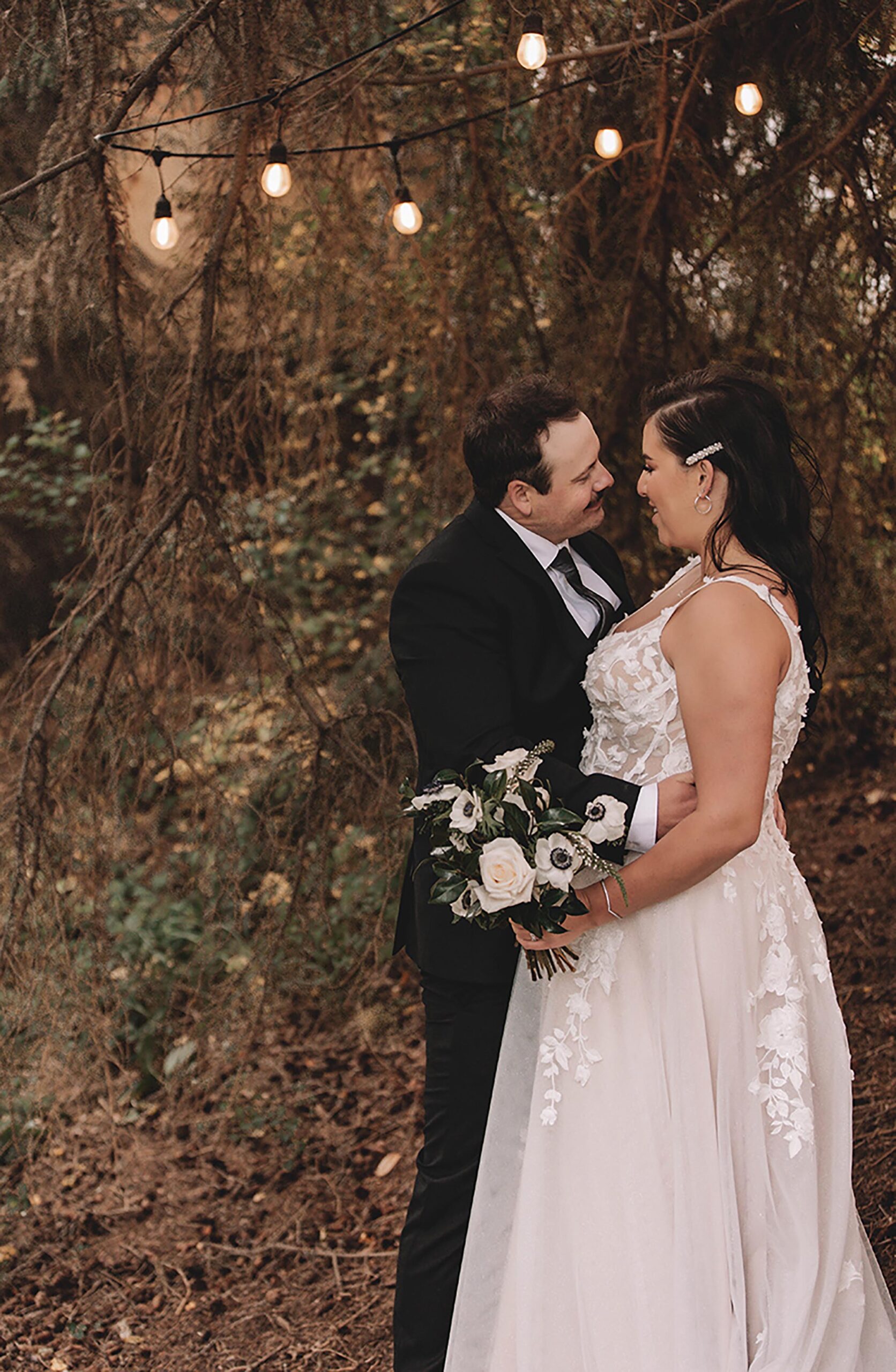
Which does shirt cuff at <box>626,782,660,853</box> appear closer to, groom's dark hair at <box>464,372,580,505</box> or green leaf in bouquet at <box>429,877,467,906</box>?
green leaf in bouquet at <box>429,877,467,906</box>

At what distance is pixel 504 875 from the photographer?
77.8 inches

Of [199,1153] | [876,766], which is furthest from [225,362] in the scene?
[876,766]

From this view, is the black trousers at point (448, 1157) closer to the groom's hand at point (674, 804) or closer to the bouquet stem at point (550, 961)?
the bouquet stem at point (550, 961)

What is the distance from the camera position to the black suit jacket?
234cm

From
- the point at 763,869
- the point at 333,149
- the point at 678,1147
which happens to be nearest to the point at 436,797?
the point at 763,869

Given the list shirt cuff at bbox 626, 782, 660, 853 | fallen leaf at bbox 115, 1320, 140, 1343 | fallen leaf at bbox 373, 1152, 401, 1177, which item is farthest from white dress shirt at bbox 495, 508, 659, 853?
fallen leaf at bbox 373, 1152, 401, 1177

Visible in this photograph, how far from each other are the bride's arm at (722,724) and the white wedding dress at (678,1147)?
82 millimetres

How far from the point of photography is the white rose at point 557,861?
201 centimetres

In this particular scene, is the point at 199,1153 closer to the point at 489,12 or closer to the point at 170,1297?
the point at 170,1297

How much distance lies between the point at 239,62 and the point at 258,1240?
3258mm

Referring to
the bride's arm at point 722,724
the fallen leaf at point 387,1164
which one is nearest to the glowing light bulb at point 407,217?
the bride's arm at point 722,724

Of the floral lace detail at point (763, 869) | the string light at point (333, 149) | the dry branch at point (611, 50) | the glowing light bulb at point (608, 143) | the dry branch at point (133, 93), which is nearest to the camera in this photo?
the floral lace detail at point (763, 869)

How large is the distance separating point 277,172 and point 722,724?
71.2 inches

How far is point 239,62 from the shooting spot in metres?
3.32
